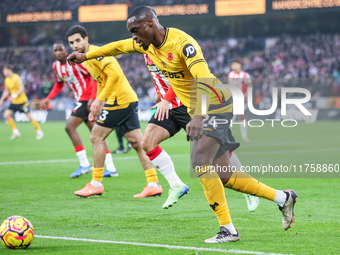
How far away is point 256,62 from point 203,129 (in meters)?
28.1

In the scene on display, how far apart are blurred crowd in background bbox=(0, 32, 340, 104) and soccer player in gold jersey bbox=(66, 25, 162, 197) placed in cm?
2023

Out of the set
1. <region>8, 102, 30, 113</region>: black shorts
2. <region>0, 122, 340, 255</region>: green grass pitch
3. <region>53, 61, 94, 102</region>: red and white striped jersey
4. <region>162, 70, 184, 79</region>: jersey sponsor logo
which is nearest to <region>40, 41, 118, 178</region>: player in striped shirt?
<region>53, 61, 94, 102</region>: red and white striped jersey

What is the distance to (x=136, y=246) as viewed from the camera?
4023 millimetres

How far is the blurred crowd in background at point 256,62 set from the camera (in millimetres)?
29234

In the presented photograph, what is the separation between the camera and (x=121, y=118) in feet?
22.4

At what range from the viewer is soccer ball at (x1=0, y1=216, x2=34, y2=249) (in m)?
3.95

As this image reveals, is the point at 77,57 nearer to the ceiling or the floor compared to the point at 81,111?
nearer to the ceiling

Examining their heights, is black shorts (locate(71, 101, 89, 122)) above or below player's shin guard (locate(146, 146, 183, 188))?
above

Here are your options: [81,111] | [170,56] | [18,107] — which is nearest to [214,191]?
[170,56]

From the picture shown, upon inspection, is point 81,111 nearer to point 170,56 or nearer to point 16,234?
point 170,56

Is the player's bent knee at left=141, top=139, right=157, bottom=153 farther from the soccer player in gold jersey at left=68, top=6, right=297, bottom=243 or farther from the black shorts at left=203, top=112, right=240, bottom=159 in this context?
the black shorts at left=203, top=112, right=240, bottom=159

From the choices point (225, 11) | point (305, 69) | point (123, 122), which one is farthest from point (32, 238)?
point (305, 69)

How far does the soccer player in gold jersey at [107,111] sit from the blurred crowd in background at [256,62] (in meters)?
20.2

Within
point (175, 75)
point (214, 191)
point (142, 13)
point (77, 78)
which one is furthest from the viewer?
point (77, 78)
